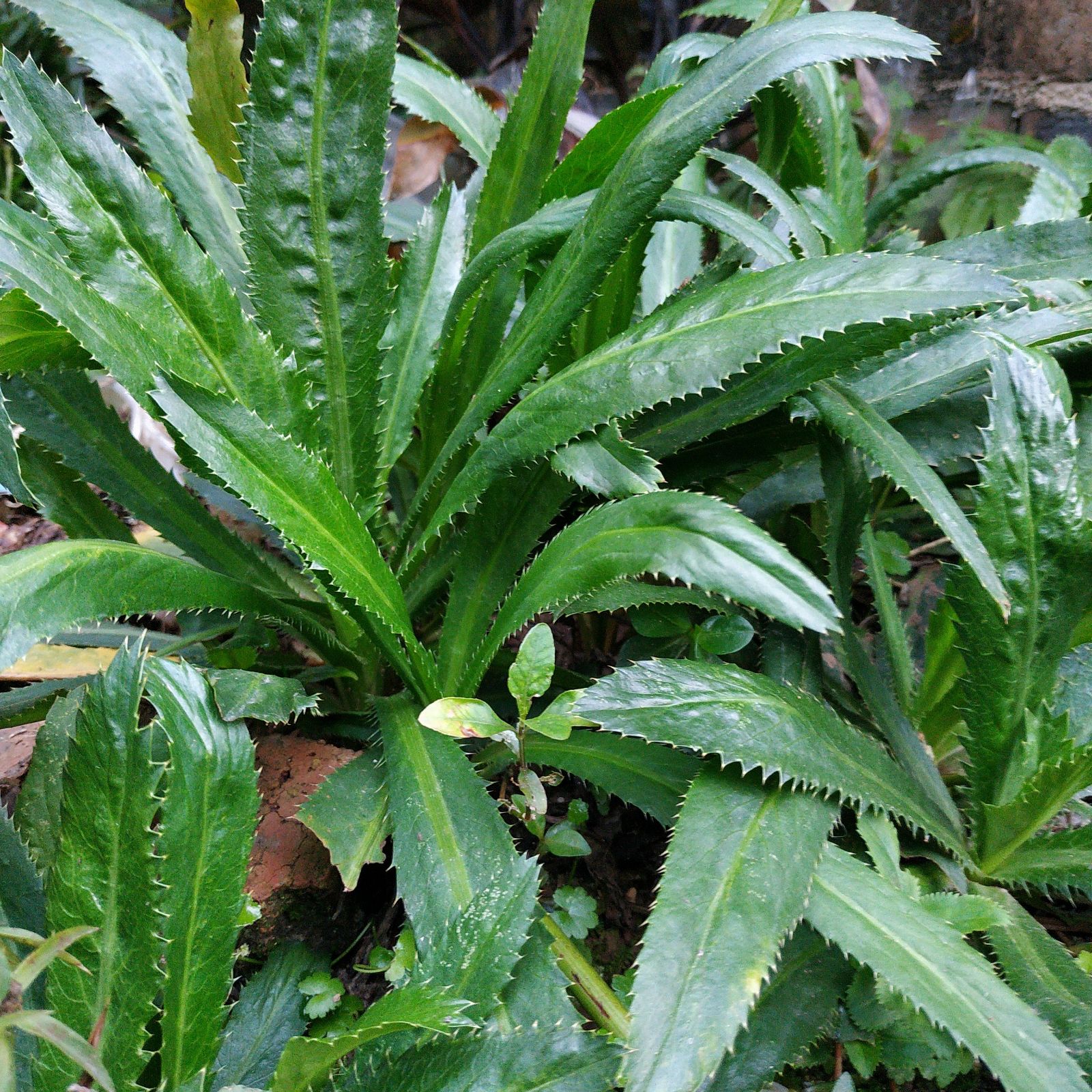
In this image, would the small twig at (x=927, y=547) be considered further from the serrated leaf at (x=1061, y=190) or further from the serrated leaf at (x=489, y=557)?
the serrated leaf at (x=489, y=557)

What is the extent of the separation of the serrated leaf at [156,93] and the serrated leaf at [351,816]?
30.3 inches

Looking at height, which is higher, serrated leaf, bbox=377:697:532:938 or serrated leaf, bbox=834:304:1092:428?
serrated leaf, bbox=834:304:1092:428

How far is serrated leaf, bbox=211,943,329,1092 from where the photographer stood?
75cm

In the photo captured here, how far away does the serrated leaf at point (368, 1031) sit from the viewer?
2.02 ft

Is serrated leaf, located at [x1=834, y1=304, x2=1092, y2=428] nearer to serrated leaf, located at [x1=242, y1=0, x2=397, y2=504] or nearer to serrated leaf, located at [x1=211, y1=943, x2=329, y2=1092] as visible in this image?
serrated leaf, located at [x1=242, y1=0, x2=397, y2=504]

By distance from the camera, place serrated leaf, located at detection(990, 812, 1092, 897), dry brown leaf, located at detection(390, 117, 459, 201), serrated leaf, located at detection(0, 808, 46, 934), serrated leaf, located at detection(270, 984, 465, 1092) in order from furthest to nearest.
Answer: dry brown leaf, located at detection(390, 117, 459, 201)
serrated leaf, located at detection(990, 812, 1092, 897)
serrated leaf, located at detection(0, 808, 46, 934)
serrated leaf, located at detection(270, 984, 465, 1092)

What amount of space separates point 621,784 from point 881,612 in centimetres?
41

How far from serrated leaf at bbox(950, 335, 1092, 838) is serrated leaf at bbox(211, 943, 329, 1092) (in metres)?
0.77

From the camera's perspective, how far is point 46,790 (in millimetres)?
839

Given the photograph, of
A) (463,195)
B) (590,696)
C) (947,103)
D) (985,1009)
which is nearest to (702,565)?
(590,696)

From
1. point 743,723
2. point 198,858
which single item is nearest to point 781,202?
point 743,723

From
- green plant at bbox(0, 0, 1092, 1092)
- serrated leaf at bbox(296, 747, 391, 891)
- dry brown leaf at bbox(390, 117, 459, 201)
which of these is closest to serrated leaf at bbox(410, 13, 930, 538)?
green plant at bbox(0, 0, 1092, 1092)

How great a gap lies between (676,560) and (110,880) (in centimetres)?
54

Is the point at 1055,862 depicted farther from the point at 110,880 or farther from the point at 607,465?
the point at 110,880
